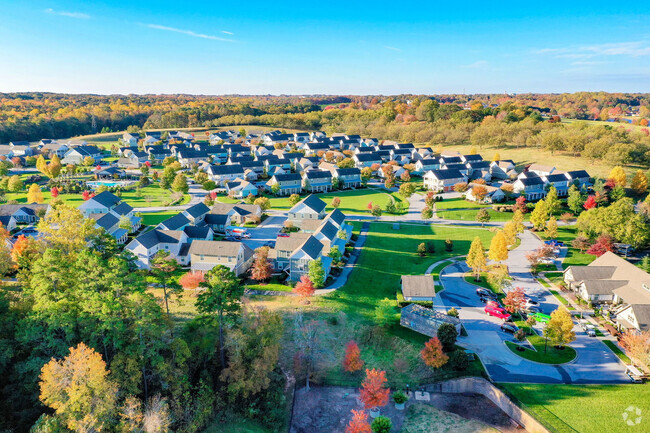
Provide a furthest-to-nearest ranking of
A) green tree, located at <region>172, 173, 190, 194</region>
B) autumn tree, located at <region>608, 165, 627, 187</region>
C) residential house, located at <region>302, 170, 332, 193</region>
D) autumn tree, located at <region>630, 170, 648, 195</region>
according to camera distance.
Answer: residential house, located at <region>302, 170, 332, 193</region>, autumn tree, located at <region>608, 165, 627, 187</region>, green tree, located at <region>172, 173, 190, 194</region>, autumn tree, located at <region>630, 170, 648, 195</region>

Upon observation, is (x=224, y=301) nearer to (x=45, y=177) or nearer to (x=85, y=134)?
(x=45, y=177)

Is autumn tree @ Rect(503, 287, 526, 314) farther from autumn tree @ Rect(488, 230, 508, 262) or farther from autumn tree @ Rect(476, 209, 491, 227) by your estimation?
autumn tree @ Rect(476, 209, 491, 227)

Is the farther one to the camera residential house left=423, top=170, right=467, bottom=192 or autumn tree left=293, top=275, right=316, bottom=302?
residential house left=423, top=170, right=467, bottom=192

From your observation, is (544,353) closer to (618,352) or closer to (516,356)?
(516,356)

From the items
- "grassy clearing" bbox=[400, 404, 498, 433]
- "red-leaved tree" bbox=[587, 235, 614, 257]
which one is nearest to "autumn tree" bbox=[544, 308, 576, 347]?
"grassy clearing" bbox=[400, 404, 498, 433]

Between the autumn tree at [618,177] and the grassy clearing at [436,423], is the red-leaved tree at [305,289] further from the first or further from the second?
the autumn tree at [618,177]

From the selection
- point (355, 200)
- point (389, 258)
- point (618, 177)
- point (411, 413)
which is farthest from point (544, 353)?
point (618, 177)
